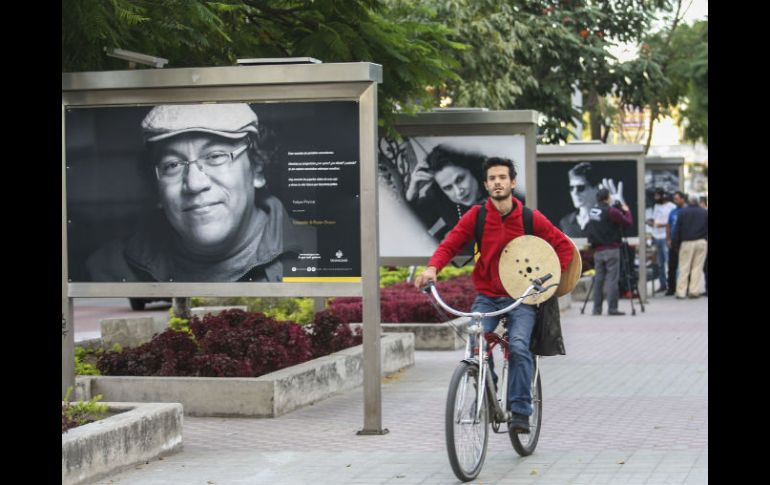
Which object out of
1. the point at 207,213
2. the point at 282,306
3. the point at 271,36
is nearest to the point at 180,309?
the point at 282,306

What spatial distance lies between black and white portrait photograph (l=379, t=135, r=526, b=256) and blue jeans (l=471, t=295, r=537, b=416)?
709 cm

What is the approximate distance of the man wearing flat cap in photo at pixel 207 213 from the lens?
10.4 m

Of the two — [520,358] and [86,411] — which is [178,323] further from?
[520,358]

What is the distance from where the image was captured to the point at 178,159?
10641 mm

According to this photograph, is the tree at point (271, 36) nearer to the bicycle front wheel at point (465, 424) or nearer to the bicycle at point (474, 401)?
the bicycle at point (474, 401)

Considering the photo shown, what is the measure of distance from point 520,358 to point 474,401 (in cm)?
52

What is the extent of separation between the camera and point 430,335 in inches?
659

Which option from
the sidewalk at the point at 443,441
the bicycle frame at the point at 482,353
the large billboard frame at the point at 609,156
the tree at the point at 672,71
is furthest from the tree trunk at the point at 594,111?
the bicycle frame at the point at 482,353

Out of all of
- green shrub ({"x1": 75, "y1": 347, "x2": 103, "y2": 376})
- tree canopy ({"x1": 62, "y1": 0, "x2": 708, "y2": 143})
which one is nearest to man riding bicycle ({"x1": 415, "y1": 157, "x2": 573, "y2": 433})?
tree canopy ({"x1": 62, "y1": 0, "x2": 708, "y2": 143})

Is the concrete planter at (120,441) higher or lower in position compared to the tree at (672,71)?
lower
